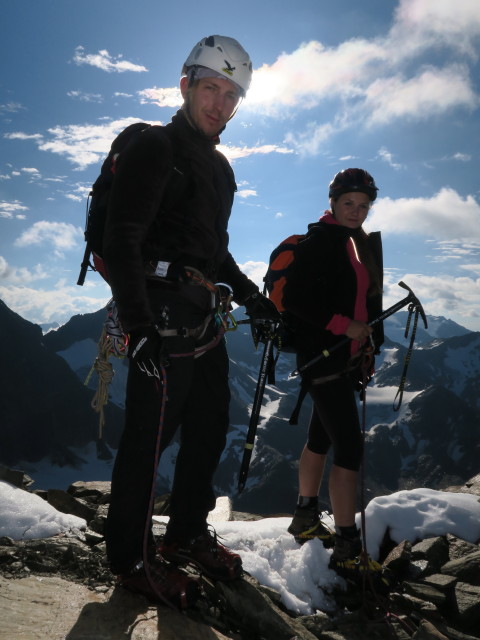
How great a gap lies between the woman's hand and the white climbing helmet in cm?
266

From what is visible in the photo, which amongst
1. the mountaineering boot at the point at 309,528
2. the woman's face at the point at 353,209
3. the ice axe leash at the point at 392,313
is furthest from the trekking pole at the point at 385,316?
the mountaineering boot at the point at 309,528

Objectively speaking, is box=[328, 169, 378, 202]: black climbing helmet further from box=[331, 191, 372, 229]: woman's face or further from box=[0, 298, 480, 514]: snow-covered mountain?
box=[0, 298, 480, 514]: snow-covered mountain

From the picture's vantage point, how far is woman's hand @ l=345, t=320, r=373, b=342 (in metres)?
5.00

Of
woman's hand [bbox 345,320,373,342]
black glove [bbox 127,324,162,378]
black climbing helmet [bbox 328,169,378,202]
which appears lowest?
black glove [bbox 127,324,162,378]

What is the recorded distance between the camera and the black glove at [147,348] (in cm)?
328

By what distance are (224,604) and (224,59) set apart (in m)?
4.70

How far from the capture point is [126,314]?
3273 mm

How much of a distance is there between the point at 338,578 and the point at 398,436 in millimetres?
199776

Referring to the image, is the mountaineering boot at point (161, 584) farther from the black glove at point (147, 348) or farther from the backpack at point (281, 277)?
the backpack at point (281, 277)

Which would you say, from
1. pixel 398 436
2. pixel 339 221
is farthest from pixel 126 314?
pixel 398 436

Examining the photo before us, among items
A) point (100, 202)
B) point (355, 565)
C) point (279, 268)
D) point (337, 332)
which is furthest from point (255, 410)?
point (100, 202)

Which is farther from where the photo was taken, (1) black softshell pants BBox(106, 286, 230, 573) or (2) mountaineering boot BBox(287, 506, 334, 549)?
(2) mountaineering boot BBox(287, 506, 334, 549)

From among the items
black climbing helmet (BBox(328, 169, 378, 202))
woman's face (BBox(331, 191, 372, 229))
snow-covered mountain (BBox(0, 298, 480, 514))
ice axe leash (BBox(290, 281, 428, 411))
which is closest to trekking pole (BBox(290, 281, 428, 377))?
ice axe leash (BBox(290, 281, 428, 411))

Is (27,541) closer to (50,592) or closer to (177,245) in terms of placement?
(50,592)
